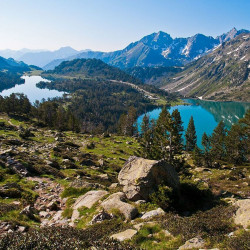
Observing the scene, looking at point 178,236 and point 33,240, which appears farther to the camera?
point 178,236

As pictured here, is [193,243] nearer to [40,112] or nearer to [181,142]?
[181,142]

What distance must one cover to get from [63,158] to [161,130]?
23.0 meters

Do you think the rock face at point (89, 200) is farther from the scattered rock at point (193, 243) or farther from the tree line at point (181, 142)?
the tree line at point (181, 142)

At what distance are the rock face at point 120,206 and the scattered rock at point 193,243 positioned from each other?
253 inches

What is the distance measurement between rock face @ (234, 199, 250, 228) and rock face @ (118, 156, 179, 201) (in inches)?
271

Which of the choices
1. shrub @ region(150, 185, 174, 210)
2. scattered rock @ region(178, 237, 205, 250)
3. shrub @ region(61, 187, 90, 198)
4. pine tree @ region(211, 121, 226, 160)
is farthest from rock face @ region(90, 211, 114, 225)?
pine tree @ region(211, 121, 226, 160)

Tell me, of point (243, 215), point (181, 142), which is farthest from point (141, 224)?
point (181, 142)

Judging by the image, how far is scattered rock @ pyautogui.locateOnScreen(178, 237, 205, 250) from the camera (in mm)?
10867

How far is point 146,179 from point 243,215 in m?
9.12

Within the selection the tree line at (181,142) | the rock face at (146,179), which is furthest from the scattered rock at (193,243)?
the tree line at (181,142)

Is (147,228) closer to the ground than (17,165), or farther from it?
farther from it

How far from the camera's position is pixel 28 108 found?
118500 mm

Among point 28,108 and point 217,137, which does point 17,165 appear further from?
point 28,108

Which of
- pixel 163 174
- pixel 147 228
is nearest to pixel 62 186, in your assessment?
pixel 163 174
